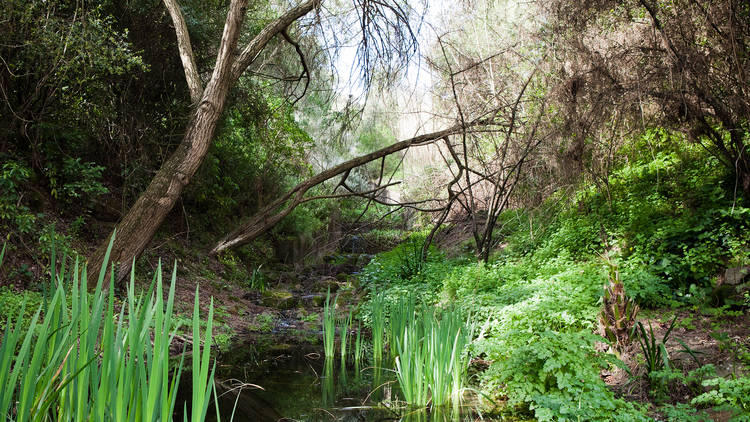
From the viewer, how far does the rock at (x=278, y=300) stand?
7.44 m

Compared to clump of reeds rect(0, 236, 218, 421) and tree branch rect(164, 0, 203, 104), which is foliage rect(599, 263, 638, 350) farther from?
tree branch rect(164, 0, 203, 104)

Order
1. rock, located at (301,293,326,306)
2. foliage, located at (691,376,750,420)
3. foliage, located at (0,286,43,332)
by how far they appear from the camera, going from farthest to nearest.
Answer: rock, located at (301,293,326,306)
foliage, located at (0,286,43,332)
foliage, located at (691,376,750,420)

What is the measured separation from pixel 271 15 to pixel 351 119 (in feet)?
11.9

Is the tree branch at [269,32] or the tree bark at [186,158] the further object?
the tree branch at [269,32]

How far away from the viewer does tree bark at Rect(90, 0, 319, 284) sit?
175 inches

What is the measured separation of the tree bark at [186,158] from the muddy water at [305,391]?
4.81ft

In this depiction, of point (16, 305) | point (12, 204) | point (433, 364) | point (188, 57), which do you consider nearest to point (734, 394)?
point (433, 364)

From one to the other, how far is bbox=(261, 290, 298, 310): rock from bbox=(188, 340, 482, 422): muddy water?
2.94 m

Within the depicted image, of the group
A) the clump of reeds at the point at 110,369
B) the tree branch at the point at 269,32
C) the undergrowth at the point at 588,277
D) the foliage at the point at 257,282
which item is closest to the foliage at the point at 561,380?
the undergrowth at the point at 588,277

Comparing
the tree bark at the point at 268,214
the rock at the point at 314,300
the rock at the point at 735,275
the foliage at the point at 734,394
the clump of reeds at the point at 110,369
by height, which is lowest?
the foliage at the point at 734,394

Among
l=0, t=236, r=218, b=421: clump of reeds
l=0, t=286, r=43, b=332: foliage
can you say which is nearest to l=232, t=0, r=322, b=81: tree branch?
l=0, t=286, r=43, b=332: foliage

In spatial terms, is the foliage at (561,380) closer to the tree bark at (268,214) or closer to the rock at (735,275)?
the rock at (735,275)

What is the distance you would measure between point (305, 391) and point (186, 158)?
2.86m

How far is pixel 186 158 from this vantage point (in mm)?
4797
